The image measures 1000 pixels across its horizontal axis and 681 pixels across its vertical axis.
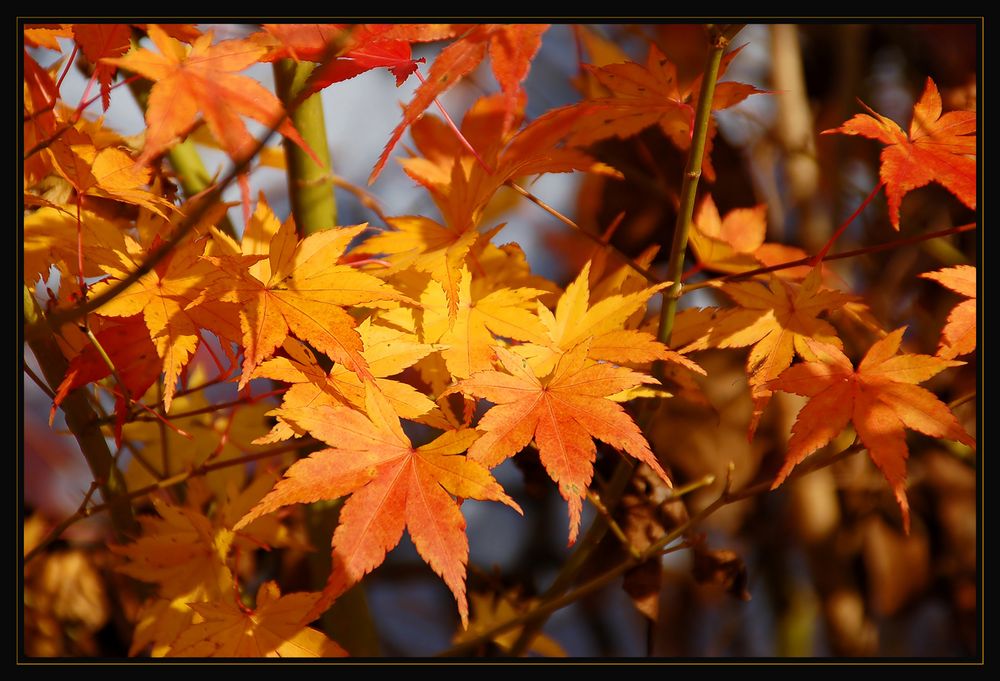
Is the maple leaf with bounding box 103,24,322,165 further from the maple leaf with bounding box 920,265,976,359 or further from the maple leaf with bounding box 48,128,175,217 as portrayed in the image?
the maple leaf with bounding box 920,265,976,359

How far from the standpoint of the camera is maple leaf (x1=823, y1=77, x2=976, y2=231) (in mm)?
609

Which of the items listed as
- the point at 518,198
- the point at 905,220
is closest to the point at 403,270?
the point at 518,198

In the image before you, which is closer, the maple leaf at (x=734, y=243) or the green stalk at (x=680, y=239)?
the green stalk at (x=680, y=239)

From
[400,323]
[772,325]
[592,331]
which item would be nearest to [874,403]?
[772,325]

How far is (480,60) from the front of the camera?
1.71 ft

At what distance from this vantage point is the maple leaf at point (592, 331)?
575mm

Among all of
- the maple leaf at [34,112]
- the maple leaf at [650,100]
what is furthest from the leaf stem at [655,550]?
the maple leaf at [34,112]

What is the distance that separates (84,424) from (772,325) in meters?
0.54

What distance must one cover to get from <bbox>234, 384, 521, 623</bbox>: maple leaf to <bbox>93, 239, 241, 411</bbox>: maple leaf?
0.09 m

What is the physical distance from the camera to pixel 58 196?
675 mm

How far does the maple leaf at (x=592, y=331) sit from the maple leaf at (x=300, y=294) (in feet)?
0.39

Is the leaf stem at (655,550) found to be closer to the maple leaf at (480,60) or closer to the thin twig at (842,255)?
the thin twig at (842,255)

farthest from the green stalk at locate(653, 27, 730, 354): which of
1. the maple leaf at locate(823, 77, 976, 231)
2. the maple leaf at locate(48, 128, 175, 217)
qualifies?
the maple leaf at locate(48, 128, 175, 217)

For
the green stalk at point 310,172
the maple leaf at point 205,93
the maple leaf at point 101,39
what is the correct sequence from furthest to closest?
the green stalk at point 310,172 < the maple leaf at point 101,39 < the maple leaf at point 205,93
